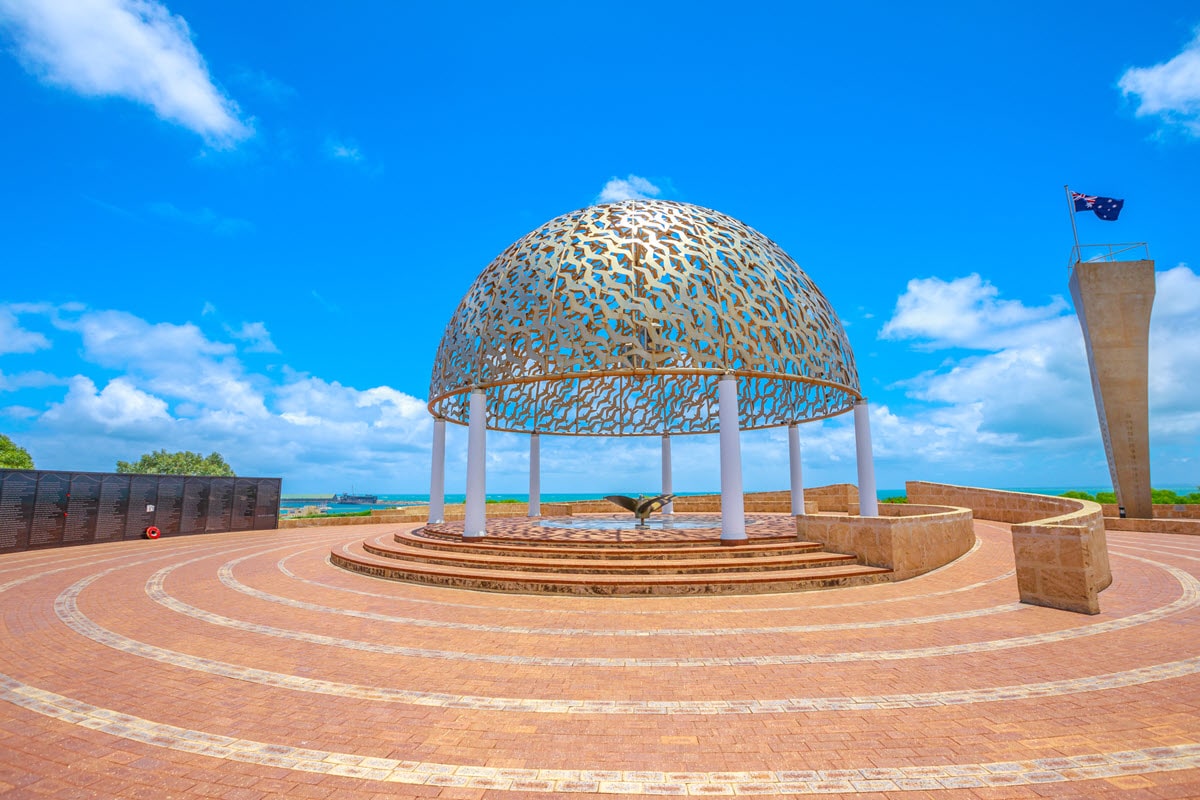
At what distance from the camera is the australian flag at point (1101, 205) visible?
83.0ft

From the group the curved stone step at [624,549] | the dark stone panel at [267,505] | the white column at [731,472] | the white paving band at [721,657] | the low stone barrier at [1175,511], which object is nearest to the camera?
the white paving band at [721,657]

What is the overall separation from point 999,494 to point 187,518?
125 feet

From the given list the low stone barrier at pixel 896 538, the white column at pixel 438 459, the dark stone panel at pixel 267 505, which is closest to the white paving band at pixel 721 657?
the low stone barrier at pixel 896 538

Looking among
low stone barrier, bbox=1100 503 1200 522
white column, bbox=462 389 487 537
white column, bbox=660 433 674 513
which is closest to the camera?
white column, bbox=462 389 487 537

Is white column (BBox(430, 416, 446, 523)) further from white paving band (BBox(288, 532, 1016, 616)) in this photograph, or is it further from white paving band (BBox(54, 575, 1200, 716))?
white paving band (BBox(54, 575, 1200, 716))

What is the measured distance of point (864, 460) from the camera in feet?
60.0

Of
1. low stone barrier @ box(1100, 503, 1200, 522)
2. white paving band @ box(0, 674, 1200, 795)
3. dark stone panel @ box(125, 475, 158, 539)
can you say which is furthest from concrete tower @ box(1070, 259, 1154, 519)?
dark stone panel @ box(125, 475, 158, 539)

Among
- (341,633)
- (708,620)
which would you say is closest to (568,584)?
(708,620)

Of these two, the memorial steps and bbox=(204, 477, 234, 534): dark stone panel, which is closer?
the memorial steps

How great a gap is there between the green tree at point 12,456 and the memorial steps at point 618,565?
4649 cm

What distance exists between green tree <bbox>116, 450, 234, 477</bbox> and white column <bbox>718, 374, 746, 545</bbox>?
199 feet

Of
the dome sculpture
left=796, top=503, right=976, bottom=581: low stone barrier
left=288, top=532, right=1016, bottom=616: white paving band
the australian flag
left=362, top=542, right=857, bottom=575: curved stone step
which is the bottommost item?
left=288, top=532, right=1016, bottom=616: white paving band

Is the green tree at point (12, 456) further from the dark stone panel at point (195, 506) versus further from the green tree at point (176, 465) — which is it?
the dark stone panel at point (195, 506)

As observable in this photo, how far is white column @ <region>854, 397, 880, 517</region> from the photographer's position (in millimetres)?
18172
